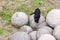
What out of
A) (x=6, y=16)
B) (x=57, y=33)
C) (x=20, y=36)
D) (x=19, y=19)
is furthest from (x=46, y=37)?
(x=6, y=16)

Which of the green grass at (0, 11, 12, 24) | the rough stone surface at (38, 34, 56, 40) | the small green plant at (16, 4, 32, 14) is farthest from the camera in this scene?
the small green plant at (16, 4, 32, 14)

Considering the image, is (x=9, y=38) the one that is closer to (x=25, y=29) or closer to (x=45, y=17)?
(x=25, y=29)

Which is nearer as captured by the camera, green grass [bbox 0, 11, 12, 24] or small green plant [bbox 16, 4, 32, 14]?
green grass [bbox 0, 11, 12, 24]

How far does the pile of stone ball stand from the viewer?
3.83m

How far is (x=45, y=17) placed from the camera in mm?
4434

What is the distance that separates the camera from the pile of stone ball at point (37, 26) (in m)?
3.83

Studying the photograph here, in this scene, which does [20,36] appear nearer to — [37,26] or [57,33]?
[37,26]

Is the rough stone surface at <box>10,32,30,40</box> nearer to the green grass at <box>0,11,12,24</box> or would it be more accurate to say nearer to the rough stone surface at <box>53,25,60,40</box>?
the rough stone surface at <box>53,25,60,40</box>

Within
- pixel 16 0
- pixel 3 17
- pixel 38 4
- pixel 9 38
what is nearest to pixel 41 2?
pixel 38 4

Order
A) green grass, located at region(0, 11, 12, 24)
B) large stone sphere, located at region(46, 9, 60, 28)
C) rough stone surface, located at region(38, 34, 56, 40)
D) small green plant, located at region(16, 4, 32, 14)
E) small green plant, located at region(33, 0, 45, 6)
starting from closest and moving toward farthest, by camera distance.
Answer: rough stone surface, located at region(38, 34, 56, 40) < large stone sphere, located at region(46, 9, 60, 28) < green grass, located at region(0, 11, 12, 24) < small green plant, located at region(16, 4, 32, 14) < small green plant, located at region(33, 0, 45, 6)

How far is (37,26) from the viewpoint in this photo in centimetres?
428

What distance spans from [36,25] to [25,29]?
0.88 feet

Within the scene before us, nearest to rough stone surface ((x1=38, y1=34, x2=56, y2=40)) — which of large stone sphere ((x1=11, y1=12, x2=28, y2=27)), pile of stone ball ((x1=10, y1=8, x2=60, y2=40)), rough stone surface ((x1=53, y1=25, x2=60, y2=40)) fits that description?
pile of stone ball ((x1=10, y1=8, x2=60, y2=40))

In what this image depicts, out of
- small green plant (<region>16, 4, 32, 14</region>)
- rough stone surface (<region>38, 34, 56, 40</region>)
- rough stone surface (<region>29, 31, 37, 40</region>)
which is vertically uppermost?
small green plant (<region>16, 4, 32, 14</region>)
